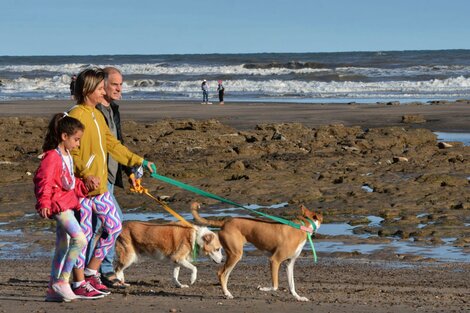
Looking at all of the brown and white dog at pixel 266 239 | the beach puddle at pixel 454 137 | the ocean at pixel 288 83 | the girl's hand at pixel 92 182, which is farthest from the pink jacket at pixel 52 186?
the ocean at pixel 288 83

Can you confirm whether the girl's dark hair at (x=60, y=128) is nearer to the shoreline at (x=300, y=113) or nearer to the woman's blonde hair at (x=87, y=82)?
the woman's blonde hair at (x=87, y=82)

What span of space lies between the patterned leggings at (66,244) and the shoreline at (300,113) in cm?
1915

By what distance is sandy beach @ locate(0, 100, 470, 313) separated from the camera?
770 cm

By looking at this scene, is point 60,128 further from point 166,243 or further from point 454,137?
point 454,137

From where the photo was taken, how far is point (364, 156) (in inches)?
735

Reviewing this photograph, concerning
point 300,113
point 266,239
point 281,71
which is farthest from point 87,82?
point 281,71

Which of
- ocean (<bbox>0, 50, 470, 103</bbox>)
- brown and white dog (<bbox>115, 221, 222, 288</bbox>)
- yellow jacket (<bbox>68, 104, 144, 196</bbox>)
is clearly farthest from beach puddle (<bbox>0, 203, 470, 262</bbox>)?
ocean (<bbox>0, 50, 470, 103</bbox>)

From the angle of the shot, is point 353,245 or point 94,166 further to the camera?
point 353,245

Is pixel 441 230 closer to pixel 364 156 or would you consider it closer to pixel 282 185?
pixel 282 185

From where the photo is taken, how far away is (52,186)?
6953mm

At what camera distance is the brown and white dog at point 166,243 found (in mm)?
8477

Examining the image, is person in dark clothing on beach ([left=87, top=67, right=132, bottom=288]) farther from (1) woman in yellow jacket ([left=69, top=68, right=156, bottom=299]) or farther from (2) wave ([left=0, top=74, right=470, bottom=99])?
(2) wave ([left=0, top=74, right=470, bottom=99])

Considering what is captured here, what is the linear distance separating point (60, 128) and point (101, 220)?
959 mm

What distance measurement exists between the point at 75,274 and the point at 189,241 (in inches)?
54.1
